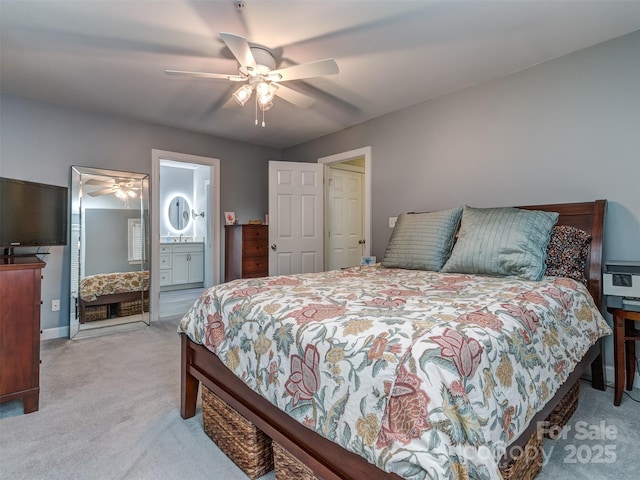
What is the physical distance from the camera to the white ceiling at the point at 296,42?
194cm

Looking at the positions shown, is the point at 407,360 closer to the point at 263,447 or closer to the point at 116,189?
the point at 263,447

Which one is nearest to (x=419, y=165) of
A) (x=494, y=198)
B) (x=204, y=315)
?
(x=494, y=198)

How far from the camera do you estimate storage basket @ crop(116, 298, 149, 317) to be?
3799 mm

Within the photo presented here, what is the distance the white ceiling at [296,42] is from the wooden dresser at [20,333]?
1587mm

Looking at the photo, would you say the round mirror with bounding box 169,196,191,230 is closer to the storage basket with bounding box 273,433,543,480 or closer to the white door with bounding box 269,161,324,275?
the white door with bounding box 269,161,324,275

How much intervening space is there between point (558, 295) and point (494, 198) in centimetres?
150

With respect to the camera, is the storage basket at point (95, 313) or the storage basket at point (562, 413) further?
the storage basket at point (95, 313)

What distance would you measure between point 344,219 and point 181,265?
327 cm

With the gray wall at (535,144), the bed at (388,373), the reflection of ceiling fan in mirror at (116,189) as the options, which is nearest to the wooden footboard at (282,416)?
the bed at (388,373)

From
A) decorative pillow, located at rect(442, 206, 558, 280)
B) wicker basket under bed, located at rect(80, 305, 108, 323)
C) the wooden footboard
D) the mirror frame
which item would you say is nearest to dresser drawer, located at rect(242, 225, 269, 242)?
wicker basket under bed, located at rect(80, 305, 108, 323)

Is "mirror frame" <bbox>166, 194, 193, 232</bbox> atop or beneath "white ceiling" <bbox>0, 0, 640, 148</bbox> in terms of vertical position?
beneath

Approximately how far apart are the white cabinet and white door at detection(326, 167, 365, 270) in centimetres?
296

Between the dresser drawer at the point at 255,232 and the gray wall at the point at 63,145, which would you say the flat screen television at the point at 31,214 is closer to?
the gray wall at the point at 63,145

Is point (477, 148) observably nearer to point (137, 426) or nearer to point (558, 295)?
point (558, 295)
